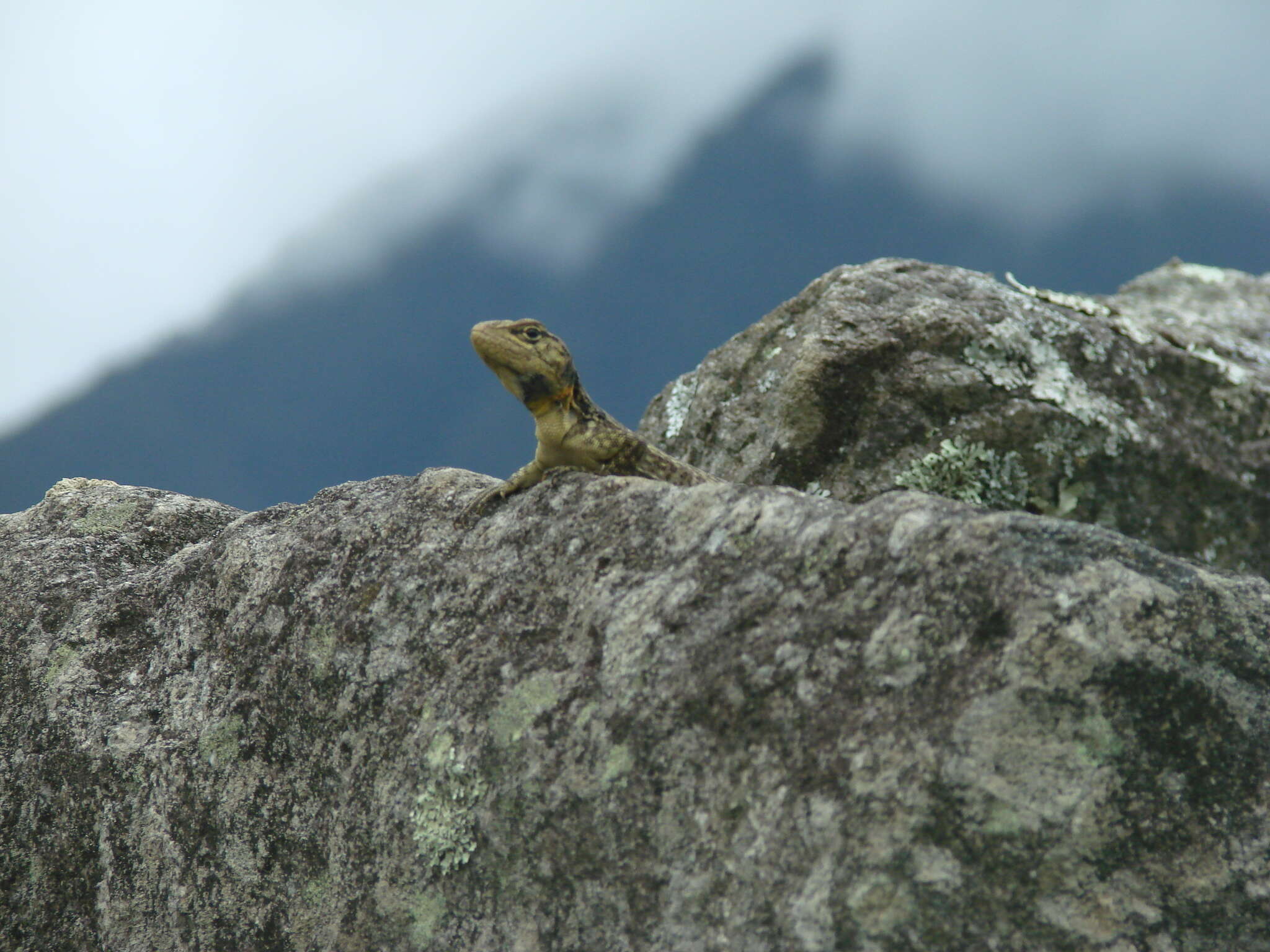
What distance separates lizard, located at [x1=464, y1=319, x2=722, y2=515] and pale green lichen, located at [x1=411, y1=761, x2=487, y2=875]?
186 centimetres

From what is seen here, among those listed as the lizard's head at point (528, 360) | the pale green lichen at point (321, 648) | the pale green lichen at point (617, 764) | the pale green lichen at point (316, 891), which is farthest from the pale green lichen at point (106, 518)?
the pale green lichen at point (617, 764)

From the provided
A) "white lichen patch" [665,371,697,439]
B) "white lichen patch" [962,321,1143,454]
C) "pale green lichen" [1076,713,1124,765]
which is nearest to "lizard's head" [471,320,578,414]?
"white lichen patch" [665,371,697,439]

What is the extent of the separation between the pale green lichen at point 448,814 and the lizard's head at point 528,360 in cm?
214

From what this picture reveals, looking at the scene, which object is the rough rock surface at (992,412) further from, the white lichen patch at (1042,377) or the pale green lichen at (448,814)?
the pale green lichen at (448,814)

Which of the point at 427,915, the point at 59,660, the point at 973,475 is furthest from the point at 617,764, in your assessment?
the point at 973,475

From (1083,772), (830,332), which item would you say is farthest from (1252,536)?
(1083,772)

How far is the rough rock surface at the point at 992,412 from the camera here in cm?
570

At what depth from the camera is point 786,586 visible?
2.86 meters

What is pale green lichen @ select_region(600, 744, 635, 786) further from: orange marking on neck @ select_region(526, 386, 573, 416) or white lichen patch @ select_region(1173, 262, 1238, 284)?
white lichen patch @ select_region(1173, 262, 1238, 284)

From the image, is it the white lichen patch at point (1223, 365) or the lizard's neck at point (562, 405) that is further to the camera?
the white lichen patch at point (1223, 365)

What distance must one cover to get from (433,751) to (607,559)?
90 centimetres

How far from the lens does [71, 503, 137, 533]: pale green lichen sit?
530 centimetres

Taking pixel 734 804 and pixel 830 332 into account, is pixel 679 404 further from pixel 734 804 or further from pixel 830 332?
pixel 734 804

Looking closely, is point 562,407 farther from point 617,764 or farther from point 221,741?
point 617,764
